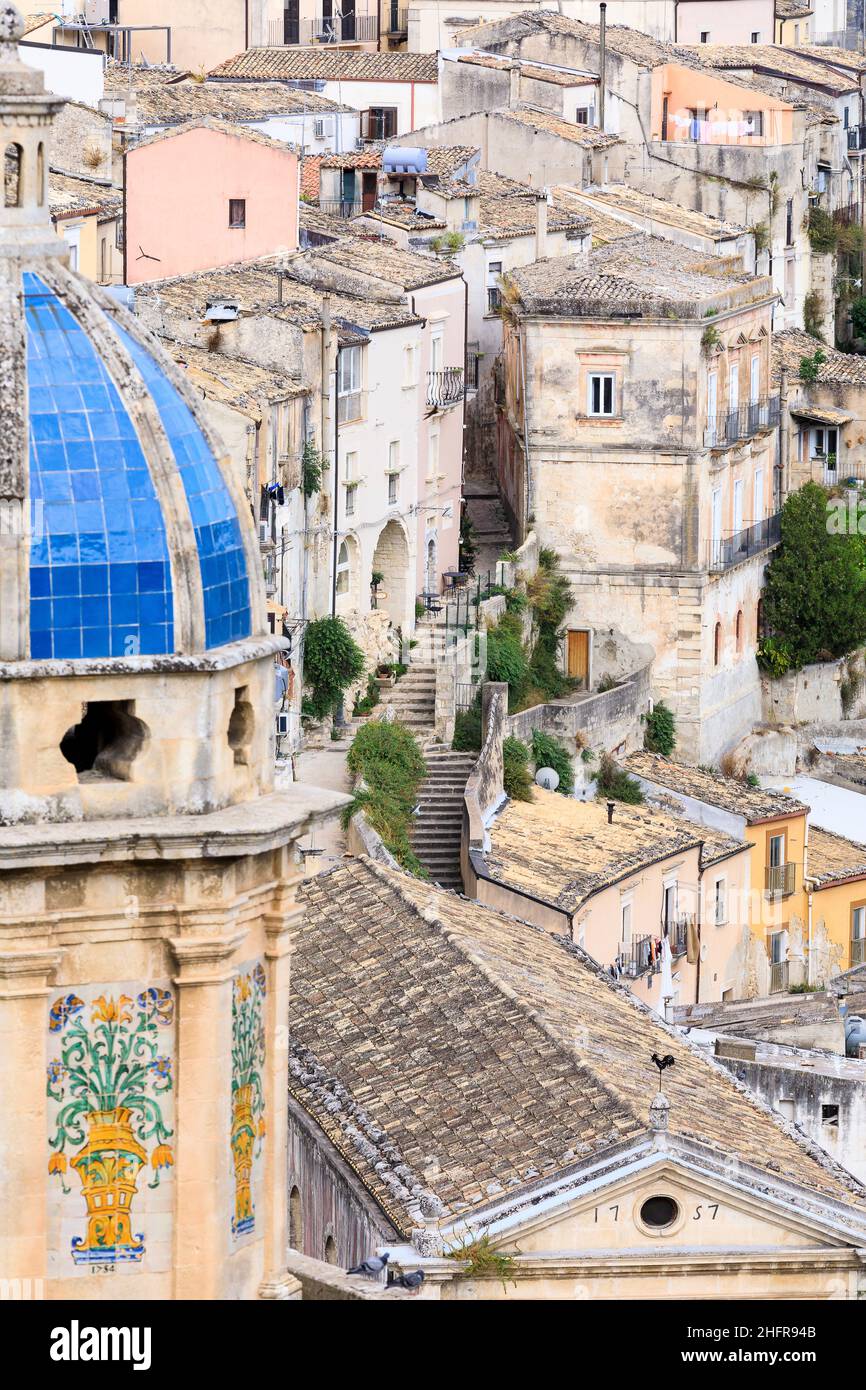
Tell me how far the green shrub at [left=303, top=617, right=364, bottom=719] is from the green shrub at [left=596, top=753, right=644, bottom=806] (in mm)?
7093

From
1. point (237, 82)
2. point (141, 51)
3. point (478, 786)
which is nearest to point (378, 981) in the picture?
point (478, 786)

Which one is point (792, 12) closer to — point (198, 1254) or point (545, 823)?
point (545, 823)

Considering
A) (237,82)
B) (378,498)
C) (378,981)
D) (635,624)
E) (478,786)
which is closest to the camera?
(378,981)

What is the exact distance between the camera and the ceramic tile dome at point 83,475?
2153cm

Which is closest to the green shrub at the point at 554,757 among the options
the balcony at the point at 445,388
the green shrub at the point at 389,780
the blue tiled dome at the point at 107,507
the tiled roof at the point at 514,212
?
the green shrub at the point at 389,780

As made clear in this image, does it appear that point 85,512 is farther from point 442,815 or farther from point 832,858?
point 832,858

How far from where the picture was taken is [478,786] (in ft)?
194

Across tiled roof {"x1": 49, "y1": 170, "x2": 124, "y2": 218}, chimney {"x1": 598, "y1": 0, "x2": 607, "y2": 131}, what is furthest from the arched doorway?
chimney {"x1": 598, "y1": 0, "x2": 607, "y2": 131}

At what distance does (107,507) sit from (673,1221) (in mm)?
15087

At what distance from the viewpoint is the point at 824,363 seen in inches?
3371

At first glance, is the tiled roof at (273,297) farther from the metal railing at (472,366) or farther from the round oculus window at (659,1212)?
the round oculus window at (659,1212)

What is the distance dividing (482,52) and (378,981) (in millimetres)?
53871

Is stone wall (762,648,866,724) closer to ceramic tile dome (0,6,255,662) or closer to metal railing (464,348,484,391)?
metal railing (464,348,484,391)

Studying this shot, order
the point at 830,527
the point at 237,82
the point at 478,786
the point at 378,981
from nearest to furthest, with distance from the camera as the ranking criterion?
the point at 378,981 < the point at 478,786 < the point at 830,527 < the point at 237,82
